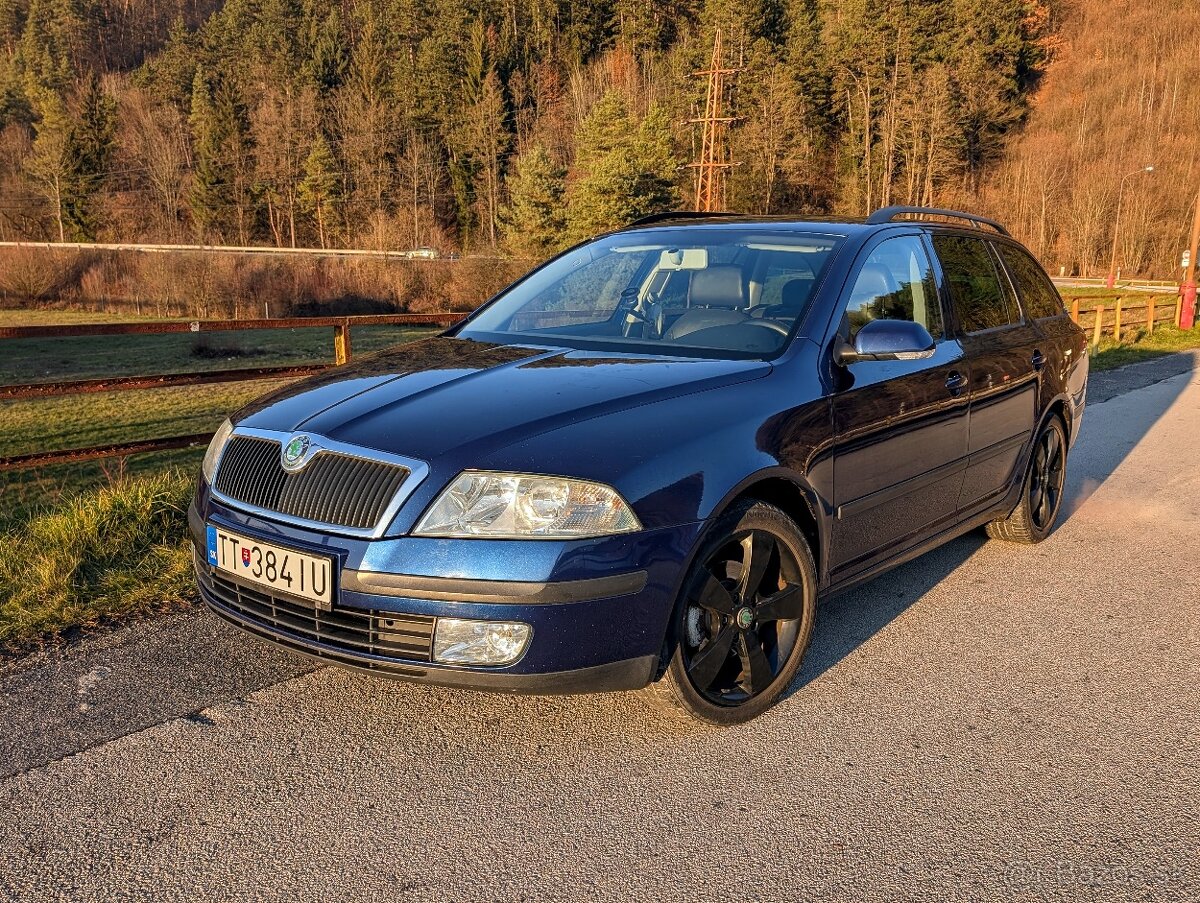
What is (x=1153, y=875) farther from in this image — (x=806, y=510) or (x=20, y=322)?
(x=20, y=322)

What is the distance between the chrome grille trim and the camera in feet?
9.78

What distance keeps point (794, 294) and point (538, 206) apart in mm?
64203

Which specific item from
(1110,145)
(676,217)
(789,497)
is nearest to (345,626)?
(789,497)

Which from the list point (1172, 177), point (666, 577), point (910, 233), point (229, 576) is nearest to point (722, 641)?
point (666, 577)

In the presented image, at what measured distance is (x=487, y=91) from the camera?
88.8 m

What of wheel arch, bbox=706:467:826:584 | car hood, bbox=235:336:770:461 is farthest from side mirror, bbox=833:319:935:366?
wheel arch, bbox=706:467:826:584

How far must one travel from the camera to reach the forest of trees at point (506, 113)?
2958 inches

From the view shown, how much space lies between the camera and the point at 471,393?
343cm

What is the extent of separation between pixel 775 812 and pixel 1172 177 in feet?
259

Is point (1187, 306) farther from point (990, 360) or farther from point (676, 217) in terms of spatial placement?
point (676, 217)

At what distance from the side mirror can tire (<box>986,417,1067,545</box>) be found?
1.97m

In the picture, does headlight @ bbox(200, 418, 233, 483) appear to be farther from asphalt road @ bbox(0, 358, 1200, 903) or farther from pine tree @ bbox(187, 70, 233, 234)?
pine tree @ bbox(187, 70, 233, 234)

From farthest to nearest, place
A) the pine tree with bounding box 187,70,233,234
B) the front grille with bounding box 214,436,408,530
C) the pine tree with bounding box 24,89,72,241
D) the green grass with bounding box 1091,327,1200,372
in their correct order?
the pine tree with bounding box 187,70,233,234, the pine tree with bounding box 24,89,72,241, the green grass with bounding box 1091,327,1200,372, the front grille with bounding box 214,436,408,530

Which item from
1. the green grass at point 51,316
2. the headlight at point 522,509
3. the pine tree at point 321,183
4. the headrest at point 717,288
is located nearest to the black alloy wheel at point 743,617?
the headlight at point 522,509
